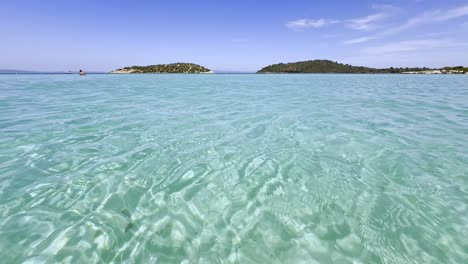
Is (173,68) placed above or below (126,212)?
below

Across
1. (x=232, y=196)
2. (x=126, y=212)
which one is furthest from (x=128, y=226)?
(x=232, y=196)

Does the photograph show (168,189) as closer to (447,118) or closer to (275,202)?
(275,202)

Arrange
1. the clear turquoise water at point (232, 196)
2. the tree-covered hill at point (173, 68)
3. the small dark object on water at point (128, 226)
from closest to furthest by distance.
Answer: the clear turquoise water at point (232, 196), the small dark object on water at point (128, 226), the tree-covered hill at point (173, 68)

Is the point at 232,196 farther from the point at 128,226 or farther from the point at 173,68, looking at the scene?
the point at 173,68

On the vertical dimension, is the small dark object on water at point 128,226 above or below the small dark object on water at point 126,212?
below

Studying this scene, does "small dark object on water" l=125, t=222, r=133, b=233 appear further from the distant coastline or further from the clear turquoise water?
the distant coastline

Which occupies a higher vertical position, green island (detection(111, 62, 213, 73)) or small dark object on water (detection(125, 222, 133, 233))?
small dark object on water (detection(125, 222, 133, 233))

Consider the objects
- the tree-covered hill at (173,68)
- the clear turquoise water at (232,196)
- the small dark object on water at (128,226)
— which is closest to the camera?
the clear turquoise water at (232,196)

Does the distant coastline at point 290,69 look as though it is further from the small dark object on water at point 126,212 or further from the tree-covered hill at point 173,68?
the small dark object on water at point 126,212

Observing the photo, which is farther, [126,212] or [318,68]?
[318,68]

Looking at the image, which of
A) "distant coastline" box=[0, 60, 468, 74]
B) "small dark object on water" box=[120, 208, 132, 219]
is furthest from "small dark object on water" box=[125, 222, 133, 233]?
"distant coastline" box=[0, 60, 468, 74]

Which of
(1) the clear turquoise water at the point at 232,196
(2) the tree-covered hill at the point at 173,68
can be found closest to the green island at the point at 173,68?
(2) the tree-covered hill at the point at 173,68

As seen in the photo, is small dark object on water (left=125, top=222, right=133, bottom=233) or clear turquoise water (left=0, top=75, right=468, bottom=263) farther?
small dark object on water (left=125, top=222, right=133, bottom=233)

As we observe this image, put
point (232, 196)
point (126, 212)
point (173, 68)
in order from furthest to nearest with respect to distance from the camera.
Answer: point (173, 68) < point (232, 196) < point (126, 212)
